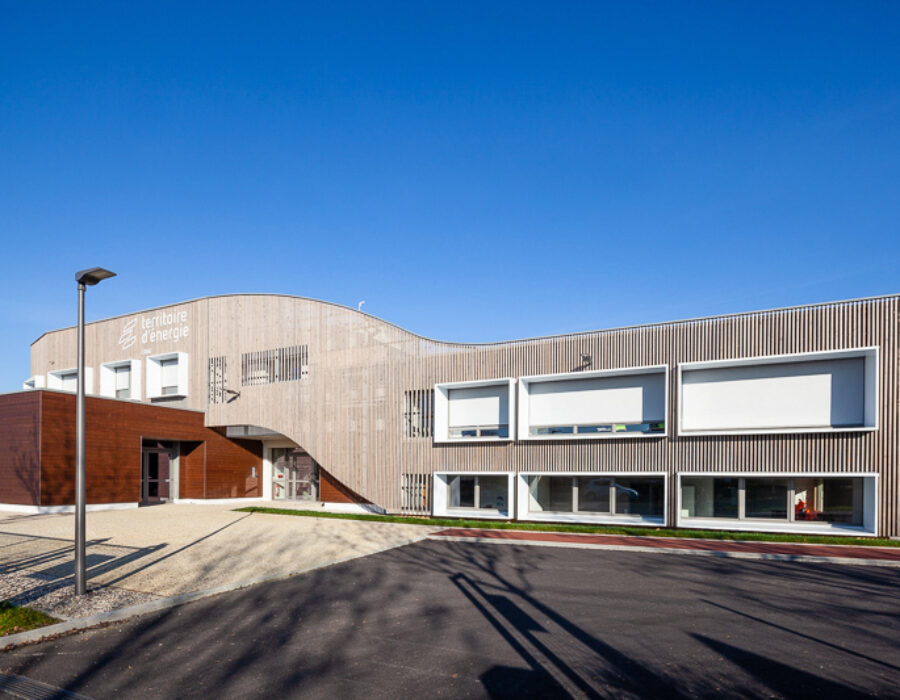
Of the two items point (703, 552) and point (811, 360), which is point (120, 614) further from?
point (811, 360)

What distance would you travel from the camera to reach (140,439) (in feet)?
85.5

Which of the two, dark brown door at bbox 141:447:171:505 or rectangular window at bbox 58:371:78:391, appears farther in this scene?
rectangular window at bbox 58:371:78:391

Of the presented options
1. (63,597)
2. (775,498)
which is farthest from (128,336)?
(775,498)

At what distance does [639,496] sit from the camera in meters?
18.1

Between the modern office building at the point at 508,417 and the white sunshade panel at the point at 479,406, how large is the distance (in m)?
0.06

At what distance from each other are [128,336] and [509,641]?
29.2 meters

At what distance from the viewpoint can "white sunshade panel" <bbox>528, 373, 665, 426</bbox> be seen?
17.9 m

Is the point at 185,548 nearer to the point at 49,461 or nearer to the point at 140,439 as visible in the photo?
the point at 49,461

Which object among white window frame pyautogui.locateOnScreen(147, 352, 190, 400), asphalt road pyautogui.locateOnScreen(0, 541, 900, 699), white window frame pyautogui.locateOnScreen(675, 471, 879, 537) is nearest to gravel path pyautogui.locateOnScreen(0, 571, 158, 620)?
asphalt road pyautogui.locateOnScreen(0, 541, 900, 699)

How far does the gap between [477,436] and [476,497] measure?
2.02 m

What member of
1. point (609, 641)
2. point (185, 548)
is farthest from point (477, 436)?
point (609, 641)

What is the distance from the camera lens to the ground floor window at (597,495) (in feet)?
58.6

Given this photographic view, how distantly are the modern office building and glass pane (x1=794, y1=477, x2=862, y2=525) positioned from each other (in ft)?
0.11

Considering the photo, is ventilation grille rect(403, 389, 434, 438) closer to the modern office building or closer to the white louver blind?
the modern office building
